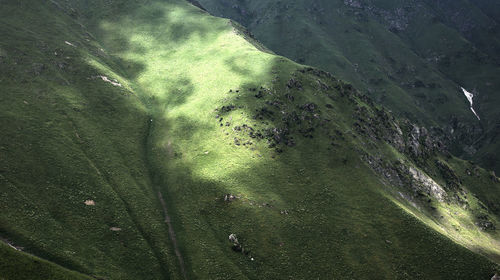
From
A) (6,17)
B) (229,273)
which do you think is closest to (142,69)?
(6,17)

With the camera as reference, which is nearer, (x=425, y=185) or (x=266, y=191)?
(x=266, y=191)

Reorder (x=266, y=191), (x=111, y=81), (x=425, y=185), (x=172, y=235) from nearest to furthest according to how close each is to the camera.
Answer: (x=172, y=235) → (x=266, y=191) → (x=425, y=185) → (x=111, y=81)

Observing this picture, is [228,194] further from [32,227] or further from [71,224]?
[32,227]

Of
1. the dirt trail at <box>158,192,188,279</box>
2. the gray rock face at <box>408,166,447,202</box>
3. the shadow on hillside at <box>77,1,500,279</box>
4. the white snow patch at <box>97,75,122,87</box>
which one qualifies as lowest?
the white snow patch at <box>97,75,122,87</box>

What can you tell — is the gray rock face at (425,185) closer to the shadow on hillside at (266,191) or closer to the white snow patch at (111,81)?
the shadow on hillside at (266,191)

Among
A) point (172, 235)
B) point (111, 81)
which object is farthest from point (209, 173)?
point (111, 81)

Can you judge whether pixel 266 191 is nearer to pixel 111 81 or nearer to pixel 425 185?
pixel 425 185

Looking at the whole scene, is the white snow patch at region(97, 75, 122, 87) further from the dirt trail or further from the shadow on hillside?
the dirt trail

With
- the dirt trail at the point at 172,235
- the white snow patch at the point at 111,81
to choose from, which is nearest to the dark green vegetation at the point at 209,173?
the dirt trail at the point at 172,235

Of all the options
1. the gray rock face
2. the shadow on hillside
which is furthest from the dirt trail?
the gray rock face
